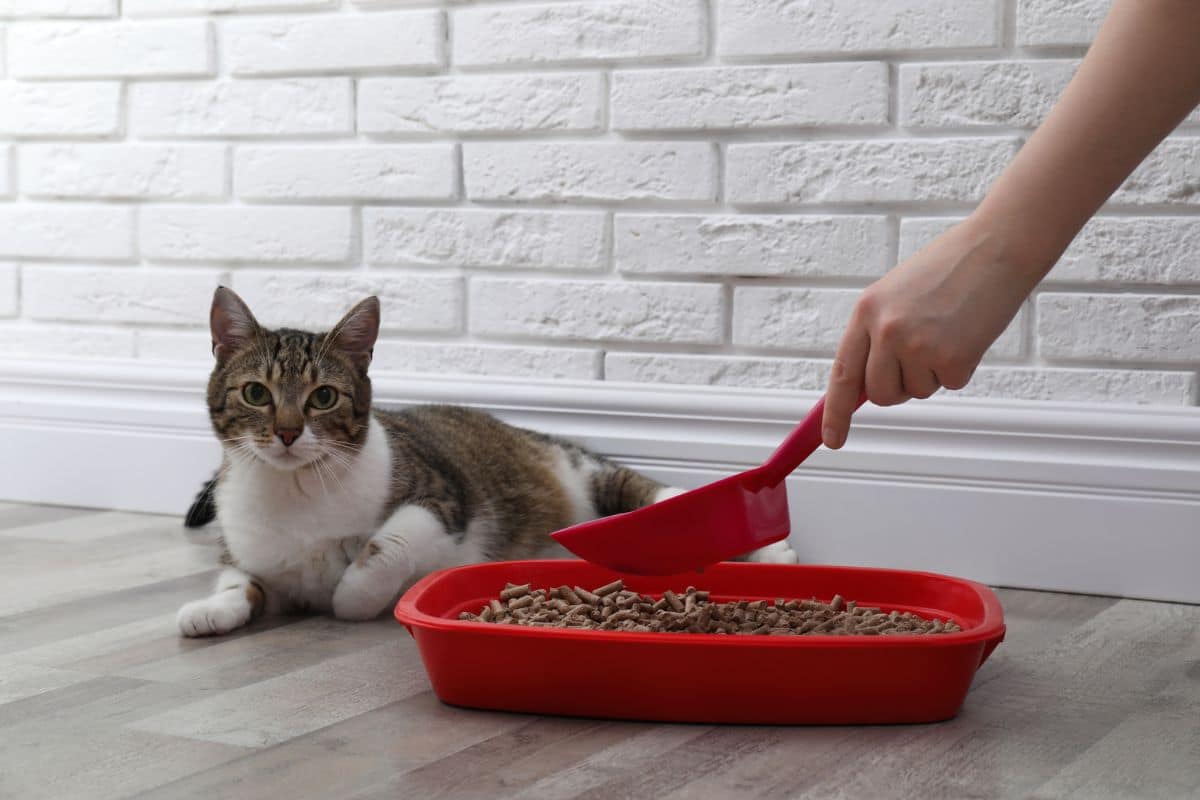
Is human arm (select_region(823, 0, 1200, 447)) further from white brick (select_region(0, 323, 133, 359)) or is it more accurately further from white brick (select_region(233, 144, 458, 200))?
white brick (select_region(0, 323, 133, 359))

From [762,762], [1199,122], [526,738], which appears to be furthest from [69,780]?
[1199,122]

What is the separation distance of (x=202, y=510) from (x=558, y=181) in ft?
2.67

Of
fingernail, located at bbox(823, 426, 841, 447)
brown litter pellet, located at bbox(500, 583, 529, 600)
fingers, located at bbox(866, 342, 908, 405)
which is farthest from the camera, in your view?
brown litter pellet, located at bbox(500, 583, 529, 600)

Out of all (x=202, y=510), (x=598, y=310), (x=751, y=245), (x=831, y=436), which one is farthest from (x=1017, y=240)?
(x=202, y=510)

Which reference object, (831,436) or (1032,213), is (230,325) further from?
(1032,213)

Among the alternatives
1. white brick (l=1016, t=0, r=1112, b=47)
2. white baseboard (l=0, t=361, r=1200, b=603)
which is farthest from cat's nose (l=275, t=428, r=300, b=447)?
white brick (l=1016, t=0, r=1112, b=47)

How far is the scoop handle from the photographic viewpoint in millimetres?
1354

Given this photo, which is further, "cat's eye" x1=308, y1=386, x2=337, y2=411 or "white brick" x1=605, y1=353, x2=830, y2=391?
"white brick" x1=605, y1=353, x2=830, y2=391

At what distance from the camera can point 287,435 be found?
5.81ft

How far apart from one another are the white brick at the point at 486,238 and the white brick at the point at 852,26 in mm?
379

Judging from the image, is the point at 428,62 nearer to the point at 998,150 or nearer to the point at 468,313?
the point at 468,313

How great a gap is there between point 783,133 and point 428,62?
645 millimetres

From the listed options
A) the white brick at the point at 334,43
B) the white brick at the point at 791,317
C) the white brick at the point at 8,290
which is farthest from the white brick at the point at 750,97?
the white brick at the point at 8,290

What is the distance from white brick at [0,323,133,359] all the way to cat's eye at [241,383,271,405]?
0.88 m
